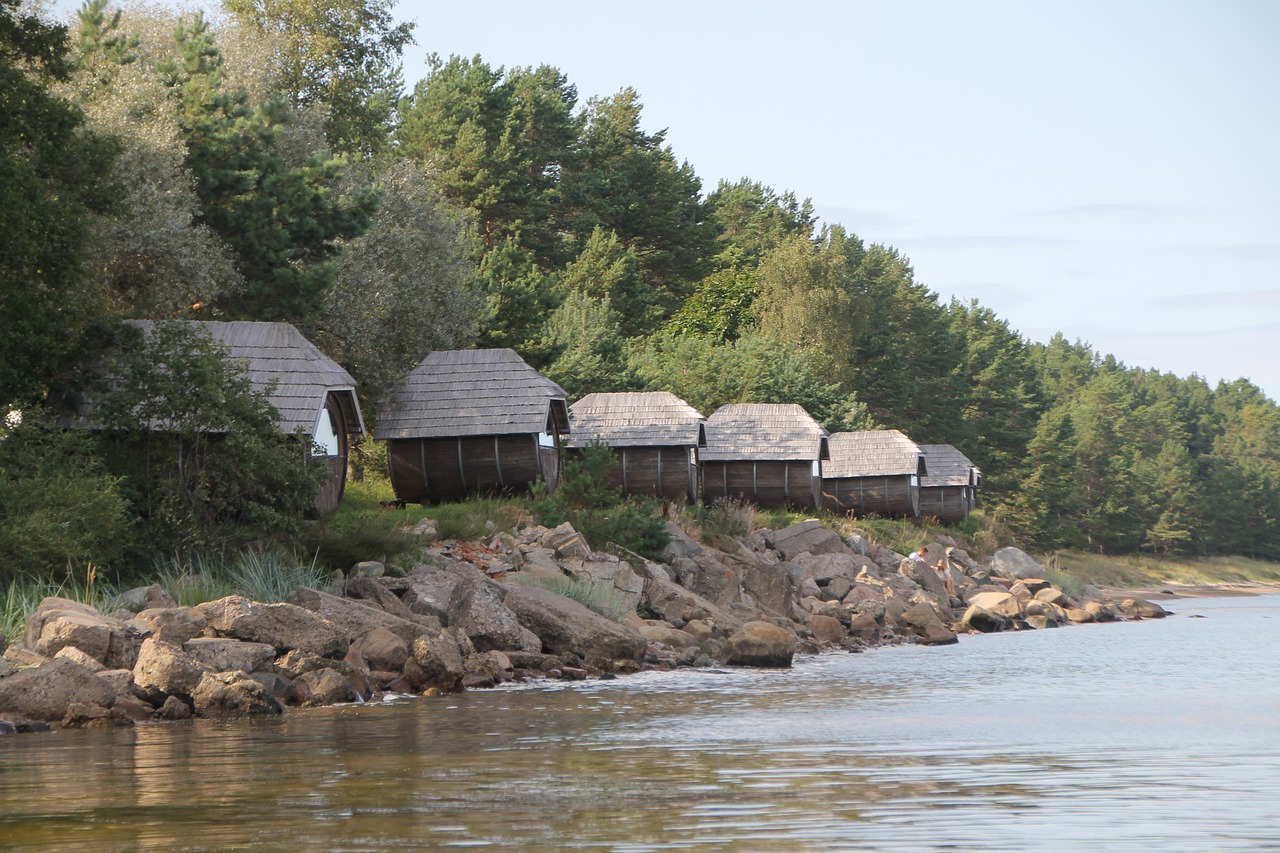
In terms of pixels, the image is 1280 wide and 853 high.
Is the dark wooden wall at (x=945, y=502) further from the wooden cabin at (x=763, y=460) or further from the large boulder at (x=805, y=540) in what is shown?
the large boulder at (x=805, y=540)

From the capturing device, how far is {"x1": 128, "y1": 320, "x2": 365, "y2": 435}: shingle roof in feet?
83.2

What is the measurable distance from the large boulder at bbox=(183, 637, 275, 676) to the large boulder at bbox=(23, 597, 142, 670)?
0.67m

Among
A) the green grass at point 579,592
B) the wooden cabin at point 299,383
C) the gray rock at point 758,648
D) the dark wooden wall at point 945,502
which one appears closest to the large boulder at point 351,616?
the green grass at point 579,592

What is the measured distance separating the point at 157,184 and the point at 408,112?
32.6 m

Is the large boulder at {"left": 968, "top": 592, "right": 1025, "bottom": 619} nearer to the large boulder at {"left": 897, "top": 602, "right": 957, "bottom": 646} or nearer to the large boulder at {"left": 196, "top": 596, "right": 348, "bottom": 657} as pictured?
the large boulder at {"left": 897, "top": 602, "right": 957, "bottom": 646}

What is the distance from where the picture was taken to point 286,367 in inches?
1029

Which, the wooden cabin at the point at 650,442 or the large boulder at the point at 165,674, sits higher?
the wooden cabin at the point at 650,442

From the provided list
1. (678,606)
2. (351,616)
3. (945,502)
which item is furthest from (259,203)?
(945,502)

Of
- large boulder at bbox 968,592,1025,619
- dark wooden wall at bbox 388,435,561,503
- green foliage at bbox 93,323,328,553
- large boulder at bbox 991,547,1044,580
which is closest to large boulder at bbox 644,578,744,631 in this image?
dark wooden wall at bbox 388,435,561,503

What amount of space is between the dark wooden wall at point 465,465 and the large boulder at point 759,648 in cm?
1066

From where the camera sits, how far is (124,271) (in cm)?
3170

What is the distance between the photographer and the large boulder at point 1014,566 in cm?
5500

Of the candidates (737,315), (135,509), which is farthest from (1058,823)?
(737,315)

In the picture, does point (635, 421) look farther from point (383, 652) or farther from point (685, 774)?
point (685, 774)
